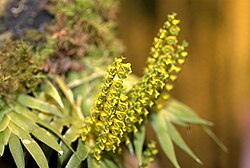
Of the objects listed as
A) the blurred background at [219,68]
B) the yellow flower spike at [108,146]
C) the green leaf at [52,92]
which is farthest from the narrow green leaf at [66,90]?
the blurred background at [219,68]

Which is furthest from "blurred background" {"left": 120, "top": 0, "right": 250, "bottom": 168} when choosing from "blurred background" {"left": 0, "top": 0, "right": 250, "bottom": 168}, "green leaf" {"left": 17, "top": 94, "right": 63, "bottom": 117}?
"green leaf" {"left": 17, "top": 94, "right": 63, "bottom": 117}

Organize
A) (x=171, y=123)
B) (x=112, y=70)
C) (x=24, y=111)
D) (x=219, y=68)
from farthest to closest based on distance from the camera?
1. (x=219, y=68)
2. (x=171, y=123)
3. (x=24, y=111)
4. (x=112, y=70)

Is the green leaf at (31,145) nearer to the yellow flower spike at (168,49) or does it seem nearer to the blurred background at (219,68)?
the yellow flower spike at (168,49)

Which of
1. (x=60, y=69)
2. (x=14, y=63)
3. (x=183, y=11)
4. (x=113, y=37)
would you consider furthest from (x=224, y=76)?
(x=14, y=63)

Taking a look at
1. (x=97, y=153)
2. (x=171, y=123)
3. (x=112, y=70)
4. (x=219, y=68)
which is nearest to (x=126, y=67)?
(x=112, y=70)

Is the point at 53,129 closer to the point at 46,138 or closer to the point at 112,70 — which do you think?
the point at 46,138

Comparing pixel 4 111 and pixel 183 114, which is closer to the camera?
pixel 4 111

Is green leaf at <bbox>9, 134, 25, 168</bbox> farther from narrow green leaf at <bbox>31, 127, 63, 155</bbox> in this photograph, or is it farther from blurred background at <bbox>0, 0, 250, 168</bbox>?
blurred background at <bbox>0, 0, 250, 168</bbox>
